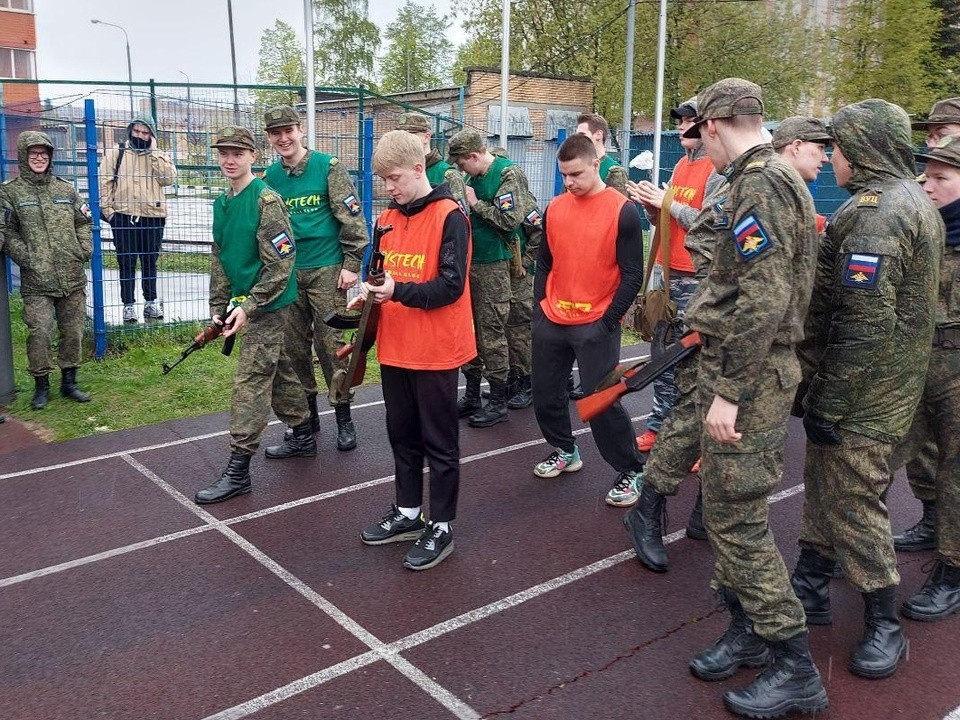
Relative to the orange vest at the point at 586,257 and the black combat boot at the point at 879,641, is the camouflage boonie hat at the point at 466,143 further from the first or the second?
the black combat boot at the point at 879,641

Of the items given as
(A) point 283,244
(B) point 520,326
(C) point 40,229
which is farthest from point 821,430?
(C) point 40,229

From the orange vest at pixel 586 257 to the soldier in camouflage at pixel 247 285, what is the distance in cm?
158

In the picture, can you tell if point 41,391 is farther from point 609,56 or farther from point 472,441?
point 609,56

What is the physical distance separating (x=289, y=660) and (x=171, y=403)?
403 cm

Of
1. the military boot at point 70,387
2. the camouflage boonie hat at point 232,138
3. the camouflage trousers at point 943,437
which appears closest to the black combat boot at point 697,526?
the camouflage trousers at point 943,437

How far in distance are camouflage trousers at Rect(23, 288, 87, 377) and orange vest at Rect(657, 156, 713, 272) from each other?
15.4ft

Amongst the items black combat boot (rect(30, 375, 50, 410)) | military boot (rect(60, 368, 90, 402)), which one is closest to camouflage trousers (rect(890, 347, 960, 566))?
military boot (rect(60, 368, 90, 402))

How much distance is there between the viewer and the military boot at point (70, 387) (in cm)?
683

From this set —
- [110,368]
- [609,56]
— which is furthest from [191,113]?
[609,56]

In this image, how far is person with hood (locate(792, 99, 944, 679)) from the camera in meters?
3.08

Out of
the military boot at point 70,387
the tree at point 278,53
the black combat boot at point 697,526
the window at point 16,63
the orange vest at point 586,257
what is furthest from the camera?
the tree at point 278,53

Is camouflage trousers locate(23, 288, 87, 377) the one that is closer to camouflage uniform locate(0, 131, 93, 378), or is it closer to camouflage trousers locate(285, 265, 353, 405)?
camouflage uniform locate(0, 131, 93, 378)

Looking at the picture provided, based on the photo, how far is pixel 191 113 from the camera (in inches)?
362

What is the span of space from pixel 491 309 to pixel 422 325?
242cm
